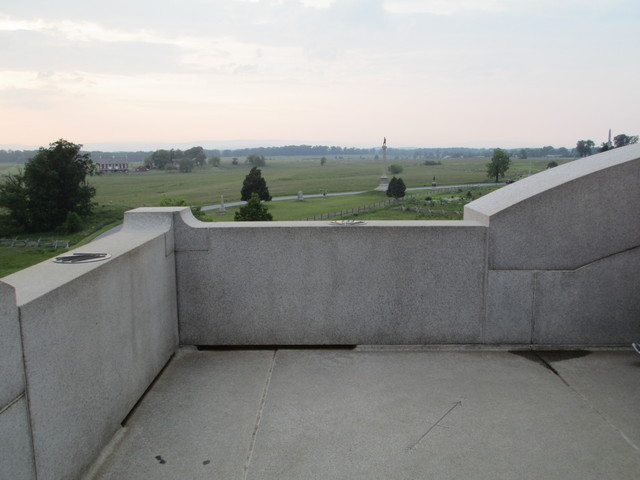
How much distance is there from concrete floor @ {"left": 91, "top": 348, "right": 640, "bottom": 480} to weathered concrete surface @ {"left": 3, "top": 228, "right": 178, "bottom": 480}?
0.19 m

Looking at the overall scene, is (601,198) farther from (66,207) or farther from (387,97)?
(387,97)

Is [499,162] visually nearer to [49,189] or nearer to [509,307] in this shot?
[49,189]

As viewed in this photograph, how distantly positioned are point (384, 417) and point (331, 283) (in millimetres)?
1237

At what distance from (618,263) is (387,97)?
71.0m

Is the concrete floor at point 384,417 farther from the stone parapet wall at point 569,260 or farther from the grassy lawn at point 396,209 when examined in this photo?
the grassy lawn at point 396,209

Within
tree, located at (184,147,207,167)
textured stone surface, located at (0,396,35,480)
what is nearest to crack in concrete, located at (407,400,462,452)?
textured stone surface, located at (0,396,35,480)

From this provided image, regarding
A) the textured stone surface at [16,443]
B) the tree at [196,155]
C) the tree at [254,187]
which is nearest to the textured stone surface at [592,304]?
the textured stone surface at [16,443]

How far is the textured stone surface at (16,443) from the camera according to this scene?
180 centimetres

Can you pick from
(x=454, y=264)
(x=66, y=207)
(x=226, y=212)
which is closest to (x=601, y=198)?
(x=454, y=264)

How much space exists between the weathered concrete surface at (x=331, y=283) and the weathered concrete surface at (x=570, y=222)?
8.0 inches

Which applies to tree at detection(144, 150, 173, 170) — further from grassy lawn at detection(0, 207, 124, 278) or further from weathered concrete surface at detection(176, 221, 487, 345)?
weathered concrete surface at detection(176, 221, 487, 345)

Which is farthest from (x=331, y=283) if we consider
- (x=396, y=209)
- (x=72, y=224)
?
(x=396, y=209)

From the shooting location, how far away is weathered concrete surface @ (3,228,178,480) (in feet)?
6.77

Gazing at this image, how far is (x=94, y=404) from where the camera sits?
255cm
